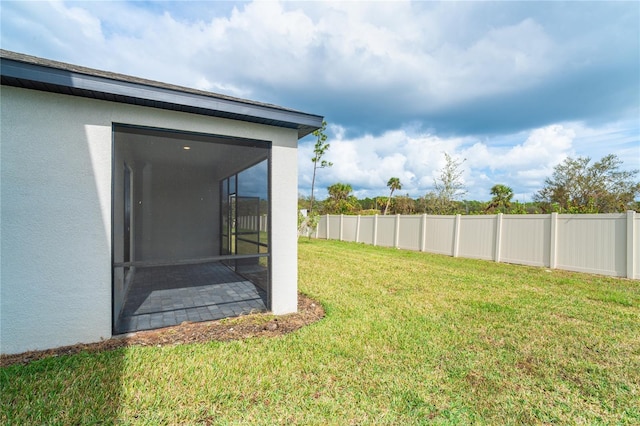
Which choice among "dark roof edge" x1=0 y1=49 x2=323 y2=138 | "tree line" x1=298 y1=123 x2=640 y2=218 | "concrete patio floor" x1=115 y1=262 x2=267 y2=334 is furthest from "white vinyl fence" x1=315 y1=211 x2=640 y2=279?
"concrete patio floor" x1=115 y1=262 x2=267 y2=334

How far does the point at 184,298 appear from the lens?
16.3 ft

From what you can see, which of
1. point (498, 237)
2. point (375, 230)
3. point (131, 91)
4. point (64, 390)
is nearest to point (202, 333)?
point (64, 390)

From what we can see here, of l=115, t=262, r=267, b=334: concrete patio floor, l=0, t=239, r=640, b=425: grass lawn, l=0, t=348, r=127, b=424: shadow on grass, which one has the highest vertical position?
l=0, t=348, r=127, b=424: shadow on grass

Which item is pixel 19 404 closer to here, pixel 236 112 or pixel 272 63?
pixel 236 112

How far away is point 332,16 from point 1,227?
788 cm

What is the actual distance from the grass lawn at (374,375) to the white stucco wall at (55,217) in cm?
49

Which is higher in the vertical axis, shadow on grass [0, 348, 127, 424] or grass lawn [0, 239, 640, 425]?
shadow on grass [0, 348, 127, 424]

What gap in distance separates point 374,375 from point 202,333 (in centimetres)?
217

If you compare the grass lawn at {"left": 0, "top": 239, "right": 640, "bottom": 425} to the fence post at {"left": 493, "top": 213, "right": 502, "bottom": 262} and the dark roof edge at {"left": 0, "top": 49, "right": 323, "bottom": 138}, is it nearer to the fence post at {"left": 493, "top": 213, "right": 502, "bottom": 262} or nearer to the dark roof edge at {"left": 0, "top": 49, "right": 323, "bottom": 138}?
the dark roof edge at {"left": 0, "top": 49, "right": 323, "bottom": 138}

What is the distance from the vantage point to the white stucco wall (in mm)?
2891

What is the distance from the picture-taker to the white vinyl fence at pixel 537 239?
6879 mm

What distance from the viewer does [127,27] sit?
6109mm

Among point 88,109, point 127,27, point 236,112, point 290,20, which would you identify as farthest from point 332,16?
point 88,109

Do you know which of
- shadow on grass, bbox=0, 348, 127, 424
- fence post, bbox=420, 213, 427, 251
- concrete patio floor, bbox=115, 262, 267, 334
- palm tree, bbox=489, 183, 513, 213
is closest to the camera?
shadow on grass, bbox=0, 348, 127, 424
